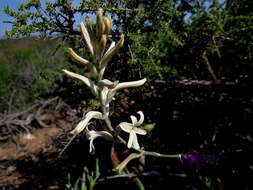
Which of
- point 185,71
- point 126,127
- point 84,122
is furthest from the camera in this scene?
point 185,71

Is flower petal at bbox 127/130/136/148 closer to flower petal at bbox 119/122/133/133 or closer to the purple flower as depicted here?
flower petal at bbox 119/122/133/133

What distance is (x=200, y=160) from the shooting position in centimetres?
263

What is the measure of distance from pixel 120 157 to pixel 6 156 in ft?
13.8

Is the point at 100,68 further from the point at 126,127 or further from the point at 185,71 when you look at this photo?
the point at 185,71

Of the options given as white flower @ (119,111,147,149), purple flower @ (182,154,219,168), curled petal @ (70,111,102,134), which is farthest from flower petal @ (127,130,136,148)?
purple flower @ (182,154,219,168)

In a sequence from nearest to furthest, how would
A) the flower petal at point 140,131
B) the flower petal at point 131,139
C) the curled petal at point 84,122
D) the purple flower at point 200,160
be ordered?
the curled petal at point 84,122
the flower petal at point 131,139
the flower petal at point 140,131
the purple flower at point 200,160

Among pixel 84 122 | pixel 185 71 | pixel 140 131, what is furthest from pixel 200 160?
pixel 84 122

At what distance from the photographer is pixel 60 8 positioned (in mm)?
1913

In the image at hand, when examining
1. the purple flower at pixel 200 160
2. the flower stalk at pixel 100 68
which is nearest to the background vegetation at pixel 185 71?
the purple flower at pixel 200 160

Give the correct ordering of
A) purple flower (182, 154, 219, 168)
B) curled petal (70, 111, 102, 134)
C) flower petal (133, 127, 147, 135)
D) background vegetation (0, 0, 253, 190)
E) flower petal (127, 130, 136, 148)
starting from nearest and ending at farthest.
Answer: curled petal (70, 111, 102, 134) < flower petal (127, 130, 136, 148) < flower petal (133, 127, 147, 135) < background vegetation (0, 0, 253, 190) < purple flower (182, 154, 219, 168)

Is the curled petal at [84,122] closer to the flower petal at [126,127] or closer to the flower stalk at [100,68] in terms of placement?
the flower stalk at [100,68]

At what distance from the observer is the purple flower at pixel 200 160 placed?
2590 millimetres

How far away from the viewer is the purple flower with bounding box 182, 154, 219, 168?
8.50 feet

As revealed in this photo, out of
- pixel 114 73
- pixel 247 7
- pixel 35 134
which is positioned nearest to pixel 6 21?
pixel 114 73
